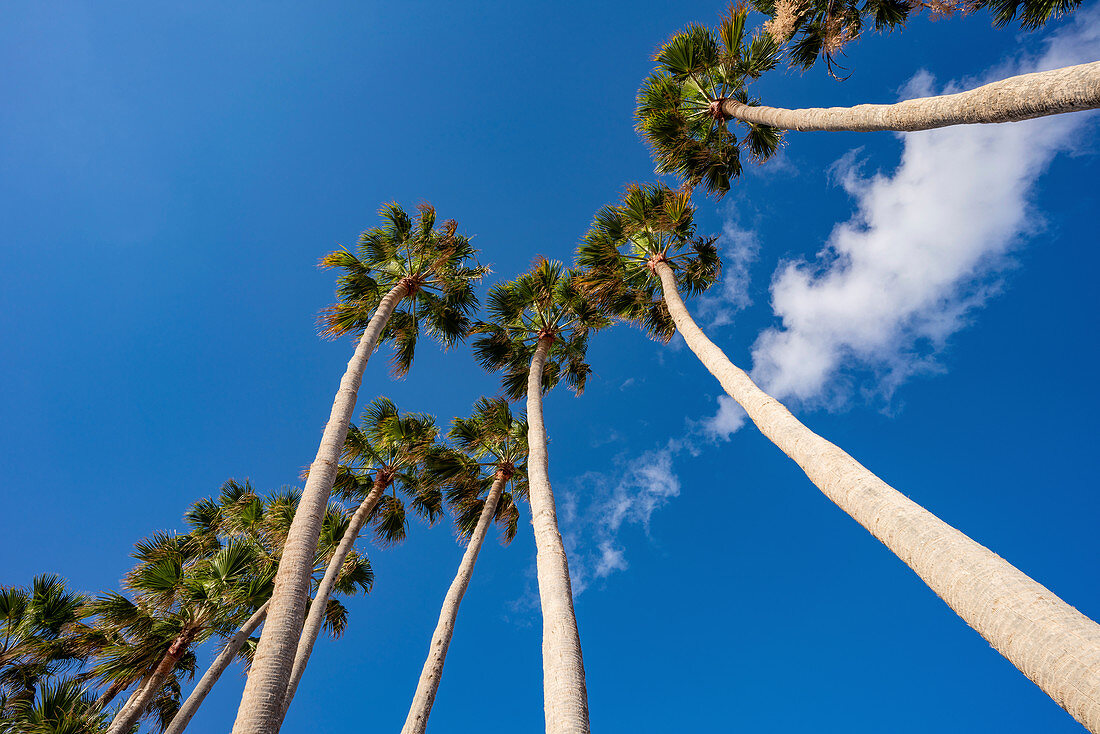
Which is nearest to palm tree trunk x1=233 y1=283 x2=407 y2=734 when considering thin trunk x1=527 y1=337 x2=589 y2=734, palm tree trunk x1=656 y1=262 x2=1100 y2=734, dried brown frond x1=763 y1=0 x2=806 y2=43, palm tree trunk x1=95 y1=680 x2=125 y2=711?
thin trunk x1=527 y1=337 x2=589 y2=734

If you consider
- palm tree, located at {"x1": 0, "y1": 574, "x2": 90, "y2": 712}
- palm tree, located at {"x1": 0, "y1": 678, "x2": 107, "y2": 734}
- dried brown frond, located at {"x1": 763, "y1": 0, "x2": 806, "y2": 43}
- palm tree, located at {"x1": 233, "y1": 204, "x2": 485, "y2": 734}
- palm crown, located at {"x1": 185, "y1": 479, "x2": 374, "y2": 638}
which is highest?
dried brown frond, located at {"x1": 763, "y1": 0, "x2": 806, "y2": 43}

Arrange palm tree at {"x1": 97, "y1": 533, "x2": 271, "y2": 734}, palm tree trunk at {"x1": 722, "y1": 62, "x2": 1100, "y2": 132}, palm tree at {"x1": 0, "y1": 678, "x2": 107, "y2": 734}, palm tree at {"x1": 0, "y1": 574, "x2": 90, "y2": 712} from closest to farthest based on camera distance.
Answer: palm tree trunk at {"x1": 722, "y1": 62, "x2": 1100, "y2": 132} < palm tree at {"x1": 0, "y1": 678, "x2": 107, "y2": 734} < palm tree at {"x1": 97, "y1": 533, "x2": 271, "y2": 734} < palm tree at {"x1": 0, "y1": 574, "x2": 90, "y2": 712}

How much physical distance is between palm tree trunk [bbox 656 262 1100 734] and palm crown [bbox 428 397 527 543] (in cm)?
966

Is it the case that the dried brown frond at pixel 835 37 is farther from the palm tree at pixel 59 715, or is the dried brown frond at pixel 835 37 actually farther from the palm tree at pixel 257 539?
the palm tree at pixel 59 715

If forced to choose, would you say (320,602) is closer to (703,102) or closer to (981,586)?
(981,586)

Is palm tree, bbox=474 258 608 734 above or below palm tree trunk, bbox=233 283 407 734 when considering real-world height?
above

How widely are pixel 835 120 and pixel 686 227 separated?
5.07 meters

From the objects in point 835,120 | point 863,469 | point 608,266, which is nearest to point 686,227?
point 608,266

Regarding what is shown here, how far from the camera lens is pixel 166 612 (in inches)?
442

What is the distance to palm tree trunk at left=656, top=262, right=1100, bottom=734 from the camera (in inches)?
101

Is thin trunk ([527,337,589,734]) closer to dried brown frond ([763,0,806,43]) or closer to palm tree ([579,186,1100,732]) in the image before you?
palm tree ([579,186,1100,732])

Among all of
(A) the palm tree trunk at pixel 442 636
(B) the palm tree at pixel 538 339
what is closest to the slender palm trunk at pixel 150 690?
(A) the palm tree trunk at pixel 442 636

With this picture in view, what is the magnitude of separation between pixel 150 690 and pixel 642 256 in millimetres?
15080

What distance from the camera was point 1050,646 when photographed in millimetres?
2668
